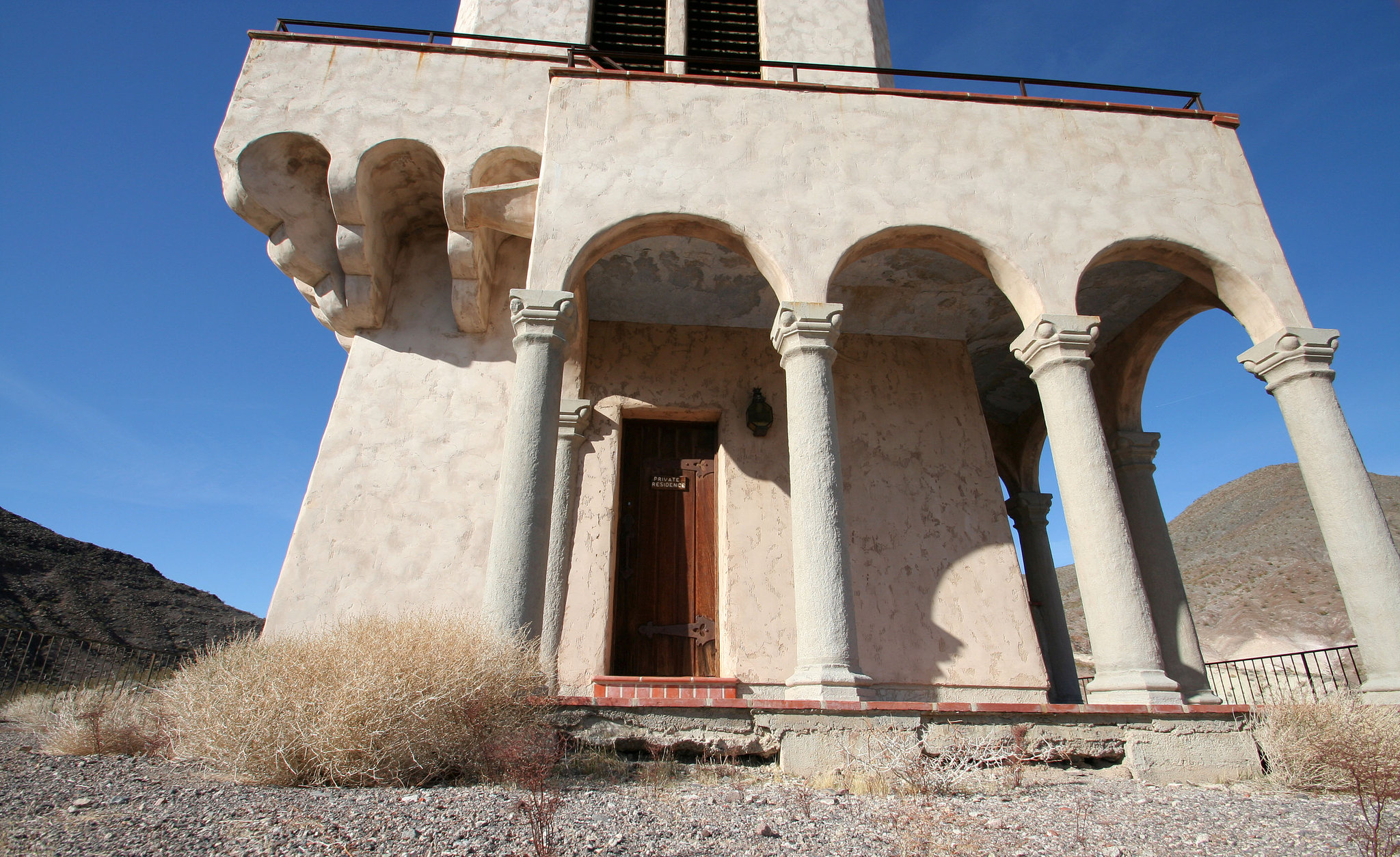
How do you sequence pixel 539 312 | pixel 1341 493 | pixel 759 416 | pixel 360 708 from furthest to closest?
pixel 759 416
pixel 539 312
pixel 1341 493
pixel 360 708

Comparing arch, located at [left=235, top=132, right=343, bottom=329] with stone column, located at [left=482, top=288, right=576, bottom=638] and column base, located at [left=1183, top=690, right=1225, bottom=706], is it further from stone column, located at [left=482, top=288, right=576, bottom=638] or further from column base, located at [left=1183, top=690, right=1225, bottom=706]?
column base, located at [left=1183, top=690, right=1225, bottom=706]

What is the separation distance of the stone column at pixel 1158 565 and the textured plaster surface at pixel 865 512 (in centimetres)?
146

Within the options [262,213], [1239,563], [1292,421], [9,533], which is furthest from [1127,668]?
[1239,563]

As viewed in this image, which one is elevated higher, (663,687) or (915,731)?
(663,687)

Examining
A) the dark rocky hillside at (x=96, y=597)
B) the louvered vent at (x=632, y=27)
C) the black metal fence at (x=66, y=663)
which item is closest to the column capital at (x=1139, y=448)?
the louvered vent at (x=632, y=27)

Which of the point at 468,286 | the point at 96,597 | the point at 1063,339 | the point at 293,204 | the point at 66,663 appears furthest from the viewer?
the point at 96,597

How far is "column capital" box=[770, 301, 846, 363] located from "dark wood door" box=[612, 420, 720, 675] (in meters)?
2.41

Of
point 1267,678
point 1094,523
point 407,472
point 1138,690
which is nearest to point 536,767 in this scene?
point 1138,690

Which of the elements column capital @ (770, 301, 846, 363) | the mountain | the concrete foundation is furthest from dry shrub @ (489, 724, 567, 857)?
the mountain

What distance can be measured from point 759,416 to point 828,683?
3.66 meters

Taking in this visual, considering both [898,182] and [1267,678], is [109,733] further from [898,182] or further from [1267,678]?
[1267,678]

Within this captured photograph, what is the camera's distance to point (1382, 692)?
5.23 meters

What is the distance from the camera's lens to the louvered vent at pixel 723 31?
10531 millimetres

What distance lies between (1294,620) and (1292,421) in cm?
2573
